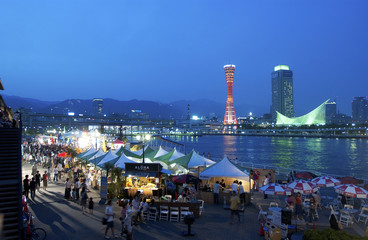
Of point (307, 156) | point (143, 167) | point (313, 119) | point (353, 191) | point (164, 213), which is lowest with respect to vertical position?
point (307, 156)

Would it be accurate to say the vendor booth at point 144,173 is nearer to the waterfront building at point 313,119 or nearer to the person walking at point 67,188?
the person walking at point 67,188

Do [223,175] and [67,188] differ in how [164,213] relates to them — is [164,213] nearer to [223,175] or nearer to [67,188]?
[223,175]

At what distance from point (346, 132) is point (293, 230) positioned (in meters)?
147

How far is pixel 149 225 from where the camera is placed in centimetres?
856

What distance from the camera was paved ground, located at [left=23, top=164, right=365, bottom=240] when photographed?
7.66 meters

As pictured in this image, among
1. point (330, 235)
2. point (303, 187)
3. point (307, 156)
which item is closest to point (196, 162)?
point (303, 187)

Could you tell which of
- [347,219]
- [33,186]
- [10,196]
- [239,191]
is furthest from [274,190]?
[33,186]

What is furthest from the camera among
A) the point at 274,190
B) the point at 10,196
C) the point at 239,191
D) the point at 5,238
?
the point at 239,191

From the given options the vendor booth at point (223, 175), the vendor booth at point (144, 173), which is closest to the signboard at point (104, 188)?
the vendor booth at point (144, 173)

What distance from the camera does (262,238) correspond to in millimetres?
7520

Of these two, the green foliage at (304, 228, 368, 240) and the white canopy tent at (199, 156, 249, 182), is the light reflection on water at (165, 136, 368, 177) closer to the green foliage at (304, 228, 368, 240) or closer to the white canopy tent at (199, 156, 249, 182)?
the white canopy tent at (199, 156, 249, 182)

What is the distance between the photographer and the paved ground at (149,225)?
25.1 feet

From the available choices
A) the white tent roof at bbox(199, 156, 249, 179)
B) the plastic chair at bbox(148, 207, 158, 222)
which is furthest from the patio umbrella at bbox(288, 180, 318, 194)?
the plastic chair at bbox(148, 207, 158, 222)

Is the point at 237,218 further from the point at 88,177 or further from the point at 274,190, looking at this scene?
the point at 88,177
